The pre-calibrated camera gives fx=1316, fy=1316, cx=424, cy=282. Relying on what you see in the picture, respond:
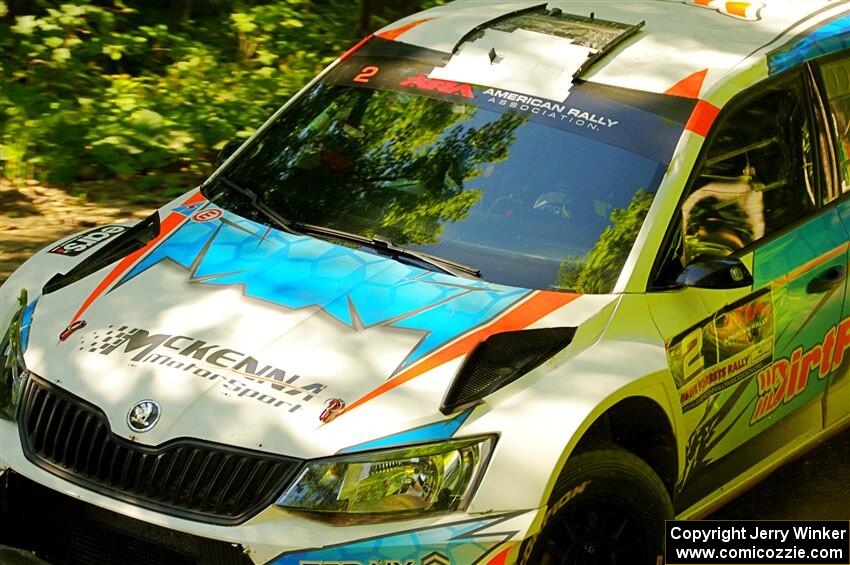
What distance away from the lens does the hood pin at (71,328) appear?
12.8 ft

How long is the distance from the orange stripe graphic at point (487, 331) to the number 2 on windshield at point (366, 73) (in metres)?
1.39

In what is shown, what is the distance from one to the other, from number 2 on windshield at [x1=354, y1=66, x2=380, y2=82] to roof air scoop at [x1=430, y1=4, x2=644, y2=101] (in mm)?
288

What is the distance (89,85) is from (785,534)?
267 inches

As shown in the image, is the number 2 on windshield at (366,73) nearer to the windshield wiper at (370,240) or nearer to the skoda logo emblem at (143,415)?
the windshield wiper at (370,240)

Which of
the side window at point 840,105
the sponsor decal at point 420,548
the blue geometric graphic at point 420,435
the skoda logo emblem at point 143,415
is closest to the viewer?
the sponsor decal at point 420,548

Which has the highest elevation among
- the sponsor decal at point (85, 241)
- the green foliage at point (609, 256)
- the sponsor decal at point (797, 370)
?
the green foliage at point (609, 256)

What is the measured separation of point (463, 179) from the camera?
449 cm

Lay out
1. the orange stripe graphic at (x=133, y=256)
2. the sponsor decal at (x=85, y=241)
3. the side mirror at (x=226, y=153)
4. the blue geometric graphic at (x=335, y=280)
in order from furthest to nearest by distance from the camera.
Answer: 1. the side mirror at (x=226, y=153)
2. the sponsor decal at (x=85, y=241)
3. the orange stripe graphic at (x=133, y=256)
4. the blue geometric graphic at (x=335, y=280)

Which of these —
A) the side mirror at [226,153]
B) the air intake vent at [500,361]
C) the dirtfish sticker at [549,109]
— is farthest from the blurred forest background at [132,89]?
the air intake vent at [500,361]

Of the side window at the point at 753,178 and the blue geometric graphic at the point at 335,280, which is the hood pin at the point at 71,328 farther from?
the side window at the point at 753,178

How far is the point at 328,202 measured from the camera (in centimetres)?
456

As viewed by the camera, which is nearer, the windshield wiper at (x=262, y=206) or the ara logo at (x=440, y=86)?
the windshield wiper at (x=262, y=206)

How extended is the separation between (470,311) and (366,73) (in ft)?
4.91

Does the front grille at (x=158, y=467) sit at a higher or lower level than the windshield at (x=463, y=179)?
lower
